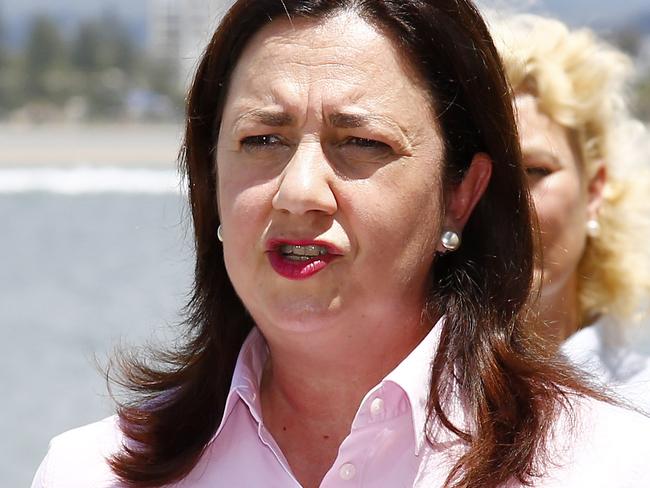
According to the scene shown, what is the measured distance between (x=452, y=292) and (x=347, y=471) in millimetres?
405

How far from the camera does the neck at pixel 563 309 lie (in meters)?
3.19

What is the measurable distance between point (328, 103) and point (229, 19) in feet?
0.95

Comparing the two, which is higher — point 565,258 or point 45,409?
point 565,258

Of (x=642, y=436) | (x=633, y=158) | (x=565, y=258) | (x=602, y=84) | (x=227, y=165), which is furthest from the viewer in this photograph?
(x=633, y=158)

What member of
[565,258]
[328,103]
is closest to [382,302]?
[328,103]

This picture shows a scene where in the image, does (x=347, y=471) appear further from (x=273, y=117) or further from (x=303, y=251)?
(x=273, y=117)

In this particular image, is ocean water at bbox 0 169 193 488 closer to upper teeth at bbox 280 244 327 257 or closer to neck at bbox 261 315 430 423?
neck at bbox 261 315 430 423

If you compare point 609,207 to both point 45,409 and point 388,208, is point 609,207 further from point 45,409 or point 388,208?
point 45,409

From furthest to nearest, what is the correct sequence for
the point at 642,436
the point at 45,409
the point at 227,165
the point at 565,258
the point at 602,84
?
the point at 45,409
the point at 602,84
the point at 565,258
the point at 227,165
the point at 642,436

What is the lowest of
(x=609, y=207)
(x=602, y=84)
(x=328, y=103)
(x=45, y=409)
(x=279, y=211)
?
(x=45, y=409)

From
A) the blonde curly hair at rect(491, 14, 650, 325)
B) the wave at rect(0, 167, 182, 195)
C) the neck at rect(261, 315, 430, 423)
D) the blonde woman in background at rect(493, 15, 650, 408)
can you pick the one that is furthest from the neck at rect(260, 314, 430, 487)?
the wave at rect(0, 167, 182, 195)

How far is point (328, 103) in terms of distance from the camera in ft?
6.72

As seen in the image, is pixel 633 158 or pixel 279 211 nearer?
pixel 279 211

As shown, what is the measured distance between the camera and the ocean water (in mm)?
6855
